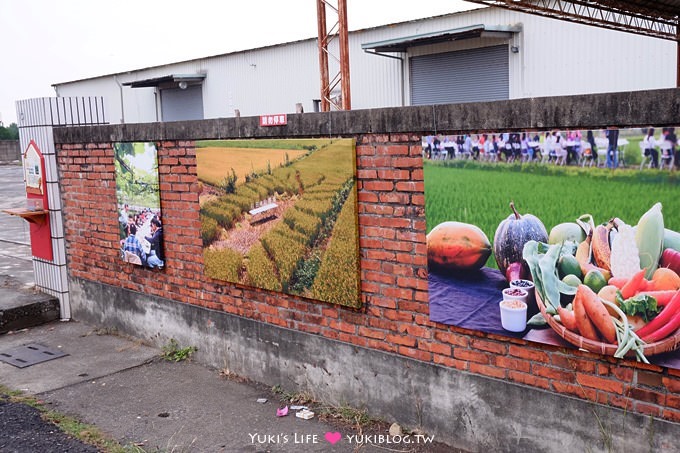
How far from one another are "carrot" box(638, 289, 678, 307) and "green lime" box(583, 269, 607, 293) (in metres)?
0.26

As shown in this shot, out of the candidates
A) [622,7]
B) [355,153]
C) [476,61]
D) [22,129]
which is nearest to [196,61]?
[476,61]

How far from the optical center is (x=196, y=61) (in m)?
34.9

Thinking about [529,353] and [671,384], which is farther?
[529,353]

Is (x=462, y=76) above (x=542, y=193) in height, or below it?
above

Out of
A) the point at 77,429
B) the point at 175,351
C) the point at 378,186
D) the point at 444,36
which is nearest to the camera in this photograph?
the point at 378,186

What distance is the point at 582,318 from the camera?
411 centimetres

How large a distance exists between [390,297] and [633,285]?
182 centimetres

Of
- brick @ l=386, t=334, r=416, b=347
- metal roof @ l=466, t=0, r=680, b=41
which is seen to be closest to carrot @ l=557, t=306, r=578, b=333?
brick @ l=386, t=334, r=416, b=347

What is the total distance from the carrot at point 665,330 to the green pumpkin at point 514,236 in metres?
0.79

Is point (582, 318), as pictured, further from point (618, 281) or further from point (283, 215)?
point (283, 215)

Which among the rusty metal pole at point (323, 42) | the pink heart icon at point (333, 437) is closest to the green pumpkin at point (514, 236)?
the pink heart icon at point (333, 437)

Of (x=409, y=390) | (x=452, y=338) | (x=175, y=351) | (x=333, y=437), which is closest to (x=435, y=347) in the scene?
(x=452, y=338)

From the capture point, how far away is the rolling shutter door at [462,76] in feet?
78.0

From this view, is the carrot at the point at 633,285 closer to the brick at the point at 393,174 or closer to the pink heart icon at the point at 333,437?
the brick at the point at 393,174
